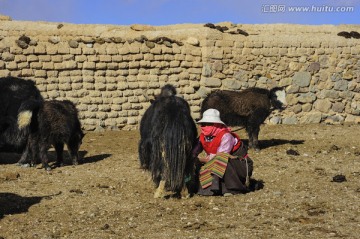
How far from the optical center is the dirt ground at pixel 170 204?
6285 mm

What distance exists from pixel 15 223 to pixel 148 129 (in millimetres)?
2022

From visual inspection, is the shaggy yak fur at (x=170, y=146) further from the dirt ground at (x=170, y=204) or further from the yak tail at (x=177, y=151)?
the dirt ground at (x=170, y=204)

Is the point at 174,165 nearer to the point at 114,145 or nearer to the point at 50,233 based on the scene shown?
the point at 50,233

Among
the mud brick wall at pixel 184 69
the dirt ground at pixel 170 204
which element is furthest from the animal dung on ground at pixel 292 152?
the mud brick wall at pixel 184 69

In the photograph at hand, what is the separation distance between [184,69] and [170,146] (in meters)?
8.65

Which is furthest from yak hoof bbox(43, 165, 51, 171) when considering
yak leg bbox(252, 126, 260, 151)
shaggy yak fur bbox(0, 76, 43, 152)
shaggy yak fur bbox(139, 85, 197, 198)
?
yak leg bbox(252, 126, 260, 151)

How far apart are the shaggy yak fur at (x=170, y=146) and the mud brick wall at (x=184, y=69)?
7.39 m

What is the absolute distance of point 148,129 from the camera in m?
7.84

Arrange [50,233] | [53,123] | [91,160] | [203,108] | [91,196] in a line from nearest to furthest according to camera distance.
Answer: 1. [50,233]
2. [91,196]
3. [53,123]
4. [91,160]
5. [203,108]

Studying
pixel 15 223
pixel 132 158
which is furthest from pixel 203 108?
pixel 15 223

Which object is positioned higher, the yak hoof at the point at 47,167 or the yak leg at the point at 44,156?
the yak leg at the point at 44,156

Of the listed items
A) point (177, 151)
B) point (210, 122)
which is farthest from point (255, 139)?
point (177, 151)

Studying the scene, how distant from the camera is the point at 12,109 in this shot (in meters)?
11.1

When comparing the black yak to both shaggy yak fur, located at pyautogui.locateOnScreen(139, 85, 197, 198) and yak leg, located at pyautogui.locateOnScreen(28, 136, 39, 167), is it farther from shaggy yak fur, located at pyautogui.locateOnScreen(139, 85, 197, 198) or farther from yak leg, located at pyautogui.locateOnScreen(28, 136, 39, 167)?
shaggy yak fur, located at pyautogui.locateOnScreen(139, 85, 197, 198)
